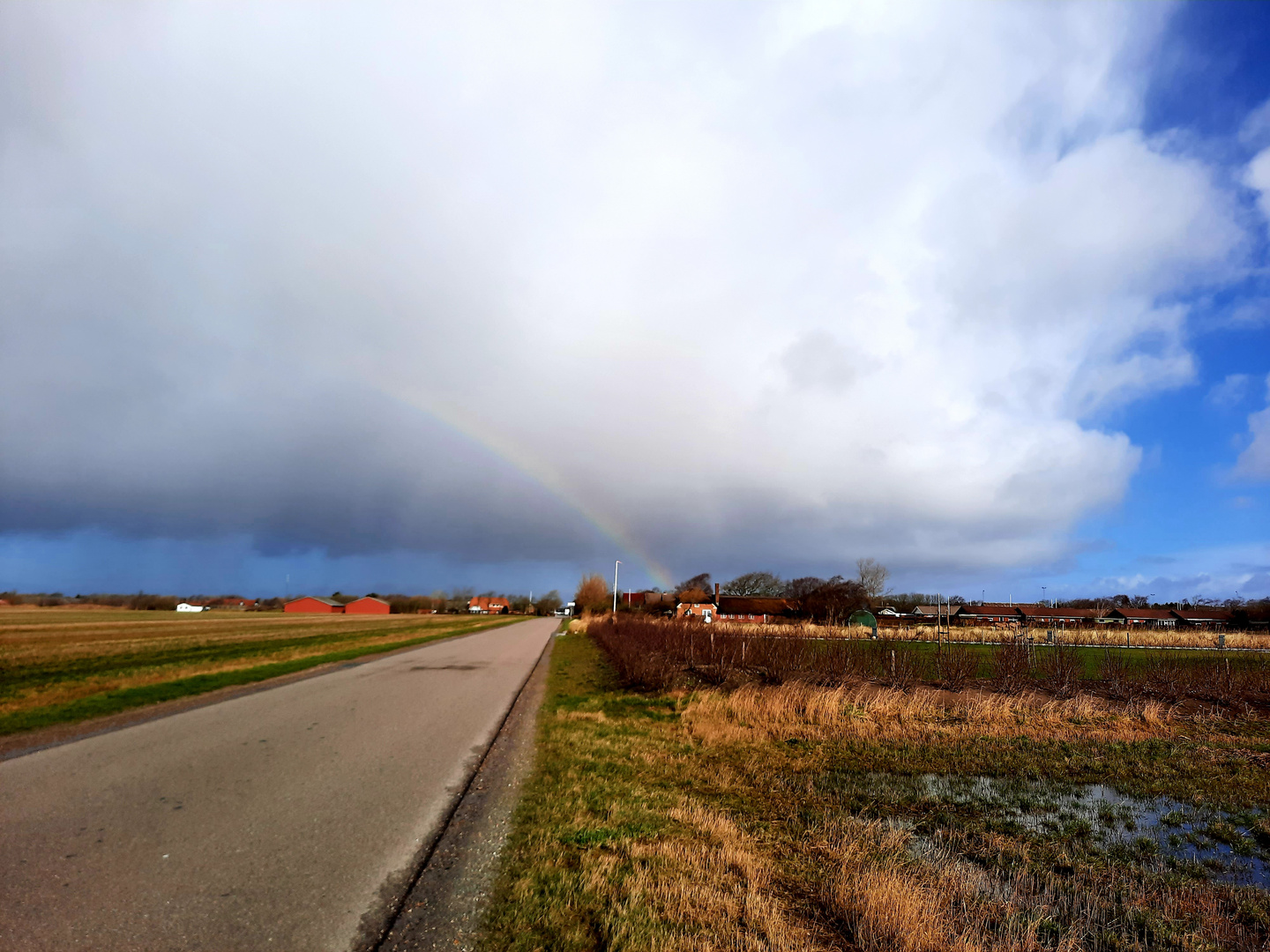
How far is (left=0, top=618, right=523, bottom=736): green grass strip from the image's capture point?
1166 centimetres

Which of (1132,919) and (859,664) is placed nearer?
(1132,919)

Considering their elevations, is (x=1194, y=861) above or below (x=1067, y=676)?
below

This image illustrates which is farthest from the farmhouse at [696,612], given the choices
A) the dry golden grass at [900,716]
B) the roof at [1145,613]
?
the roof at [1145,613]

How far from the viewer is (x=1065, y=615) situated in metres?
98.4

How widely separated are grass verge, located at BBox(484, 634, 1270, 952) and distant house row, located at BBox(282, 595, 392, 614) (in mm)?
141583

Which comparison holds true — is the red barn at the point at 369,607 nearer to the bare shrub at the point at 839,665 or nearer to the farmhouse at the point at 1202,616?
the bare shrub at the point at 839,665

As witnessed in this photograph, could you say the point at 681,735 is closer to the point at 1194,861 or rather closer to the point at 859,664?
the point at 1194,861

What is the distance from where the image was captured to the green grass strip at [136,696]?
38.2 ft

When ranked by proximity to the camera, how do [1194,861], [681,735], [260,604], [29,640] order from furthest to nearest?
[260,604] < [29,640] < [681,735] < [1194,861]

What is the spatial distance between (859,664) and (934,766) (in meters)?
9.60

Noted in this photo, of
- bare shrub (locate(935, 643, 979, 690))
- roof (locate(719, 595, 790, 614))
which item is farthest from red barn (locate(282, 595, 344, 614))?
bare shrub (locate(935, 643, 979, 690))

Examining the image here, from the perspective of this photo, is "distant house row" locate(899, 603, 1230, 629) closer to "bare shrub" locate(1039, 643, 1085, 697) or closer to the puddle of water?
"bare shrub" locate(1039, 643, 1085, 697)

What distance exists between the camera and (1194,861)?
23.9 ft

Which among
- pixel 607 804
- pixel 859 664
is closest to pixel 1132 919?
pixel 607 804
